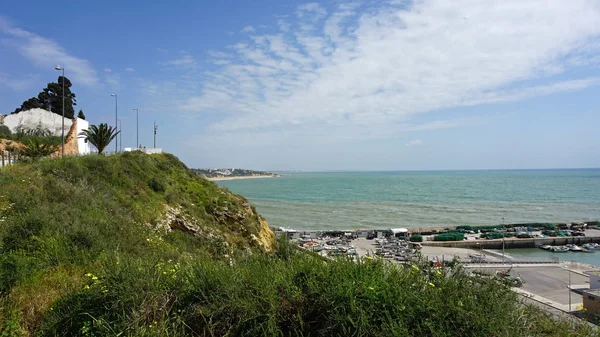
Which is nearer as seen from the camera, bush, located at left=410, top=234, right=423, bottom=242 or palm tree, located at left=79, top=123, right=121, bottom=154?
palm tree, located at left=79, top=123, right=121, bottom=154

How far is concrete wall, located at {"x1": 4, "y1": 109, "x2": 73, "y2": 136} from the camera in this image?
37.0 metres

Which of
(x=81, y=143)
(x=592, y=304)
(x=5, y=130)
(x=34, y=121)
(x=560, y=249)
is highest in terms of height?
(x=34, y=121)

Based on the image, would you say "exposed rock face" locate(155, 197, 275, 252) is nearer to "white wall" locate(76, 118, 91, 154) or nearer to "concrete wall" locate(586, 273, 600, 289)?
"white wall" locate(76, 118, 91, 154)

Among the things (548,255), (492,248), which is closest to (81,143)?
(492,248)

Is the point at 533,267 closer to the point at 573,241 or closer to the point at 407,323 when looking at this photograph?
the point at 573,241

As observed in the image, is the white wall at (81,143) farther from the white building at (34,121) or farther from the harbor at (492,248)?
the harbor at (492,248)

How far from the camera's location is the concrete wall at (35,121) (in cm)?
3700

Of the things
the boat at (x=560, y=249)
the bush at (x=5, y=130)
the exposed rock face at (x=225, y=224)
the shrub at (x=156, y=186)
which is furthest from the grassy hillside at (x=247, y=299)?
the boat at (x=560, y=249)

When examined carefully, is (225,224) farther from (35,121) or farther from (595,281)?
(35,121)

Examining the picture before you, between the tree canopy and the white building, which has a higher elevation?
the tree canopy

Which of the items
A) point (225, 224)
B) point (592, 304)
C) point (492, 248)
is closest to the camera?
point (592, 304)

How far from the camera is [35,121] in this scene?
3772cm

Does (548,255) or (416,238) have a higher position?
(416,238)

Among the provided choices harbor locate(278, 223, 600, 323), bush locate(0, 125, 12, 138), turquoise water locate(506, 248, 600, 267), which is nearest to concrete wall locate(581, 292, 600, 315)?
harbor locate(278, 223, 600, 323)
